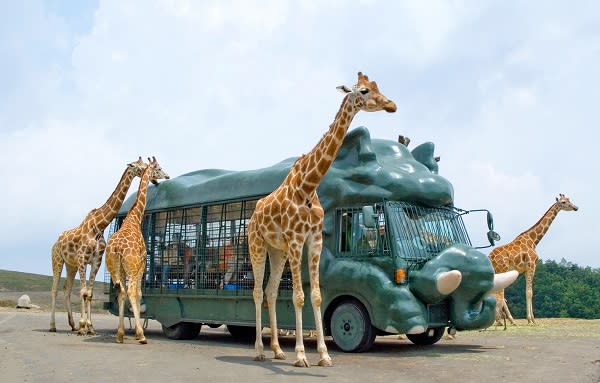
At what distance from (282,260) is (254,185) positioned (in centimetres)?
245

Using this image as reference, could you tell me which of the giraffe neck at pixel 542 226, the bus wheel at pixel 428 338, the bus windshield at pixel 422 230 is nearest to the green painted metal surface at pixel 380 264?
the bus windshield at pixel 422 230

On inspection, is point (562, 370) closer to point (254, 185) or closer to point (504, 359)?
point (504, 359)


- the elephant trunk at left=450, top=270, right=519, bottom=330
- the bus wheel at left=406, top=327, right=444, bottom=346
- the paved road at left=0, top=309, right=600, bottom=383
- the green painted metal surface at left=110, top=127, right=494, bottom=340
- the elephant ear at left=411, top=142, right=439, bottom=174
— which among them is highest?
the elephant ear at left=411, top=142, right=439, bottom=174

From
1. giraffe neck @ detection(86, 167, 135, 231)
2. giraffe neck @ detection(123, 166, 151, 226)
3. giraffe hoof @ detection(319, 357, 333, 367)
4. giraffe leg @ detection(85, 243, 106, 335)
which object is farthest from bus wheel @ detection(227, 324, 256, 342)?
giraffe hoof @ detection(319, 357, 333, 367)

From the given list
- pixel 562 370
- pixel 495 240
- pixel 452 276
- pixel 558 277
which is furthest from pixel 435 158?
pixel 558 277

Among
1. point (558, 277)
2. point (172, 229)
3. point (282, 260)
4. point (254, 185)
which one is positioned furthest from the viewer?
point (558, 277)

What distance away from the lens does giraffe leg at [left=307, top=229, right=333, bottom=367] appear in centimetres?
841

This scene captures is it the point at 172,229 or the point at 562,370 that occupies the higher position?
the point at 172,229

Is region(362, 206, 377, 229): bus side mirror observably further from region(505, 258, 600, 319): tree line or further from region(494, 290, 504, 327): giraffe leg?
region(505, 258, 600, 319): tree line

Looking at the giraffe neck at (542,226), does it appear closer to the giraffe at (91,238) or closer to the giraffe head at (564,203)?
the giraffe head at (564,203)

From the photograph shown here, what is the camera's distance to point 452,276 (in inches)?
374

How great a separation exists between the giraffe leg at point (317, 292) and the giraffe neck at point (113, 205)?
6186 millimetres

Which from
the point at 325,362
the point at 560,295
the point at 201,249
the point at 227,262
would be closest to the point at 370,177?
the point at 325,362

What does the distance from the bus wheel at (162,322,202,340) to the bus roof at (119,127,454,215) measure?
2.91 metres
